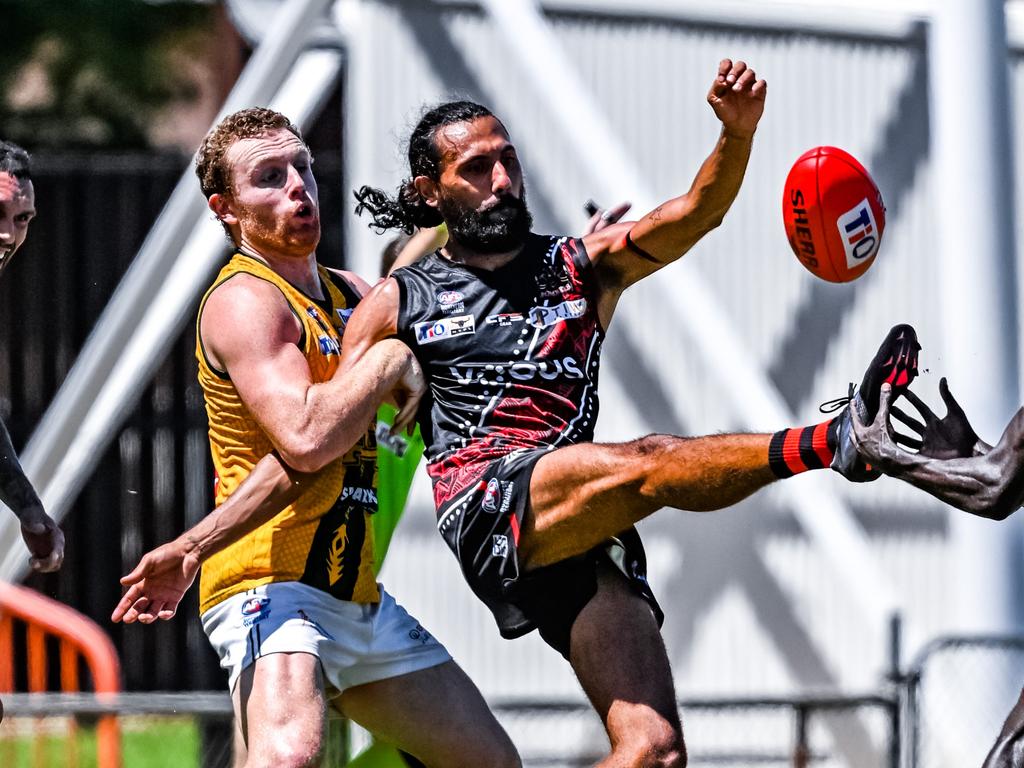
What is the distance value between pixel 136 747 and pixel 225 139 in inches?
243

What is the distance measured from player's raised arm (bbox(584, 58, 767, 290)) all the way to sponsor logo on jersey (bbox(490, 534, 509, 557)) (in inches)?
34.8

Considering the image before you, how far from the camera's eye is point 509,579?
5207 millimetres

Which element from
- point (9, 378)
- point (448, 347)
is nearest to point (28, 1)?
point (9, 378)

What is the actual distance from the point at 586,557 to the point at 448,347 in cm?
73

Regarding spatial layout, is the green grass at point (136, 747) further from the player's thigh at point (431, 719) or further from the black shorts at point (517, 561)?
the black shorts at point (517, 561)

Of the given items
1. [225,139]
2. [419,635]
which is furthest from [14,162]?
[419,635]

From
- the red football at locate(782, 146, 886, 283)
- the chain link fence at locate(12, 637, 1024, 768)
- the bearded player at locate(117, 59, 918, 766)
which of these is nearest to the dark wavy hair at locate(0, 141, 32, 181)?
the bearded player at locate(117, 59, 918, 766)

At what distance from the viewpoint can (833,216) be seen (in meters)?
5.65

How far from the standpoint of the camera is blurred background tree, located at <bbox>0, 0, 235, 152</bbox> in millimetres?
16375

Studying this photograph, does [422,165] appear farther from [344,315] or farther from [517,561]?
[517,561]

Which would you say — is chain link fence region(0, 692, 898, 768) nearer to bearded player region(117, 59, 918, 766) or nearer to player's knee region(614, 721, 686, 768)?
bearded player region(117, 59, 918, 766)

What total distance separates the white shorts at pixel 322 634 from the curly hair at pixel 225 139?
121cm

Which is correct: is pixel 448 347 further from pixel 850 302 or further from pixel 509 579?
pixel 850 302

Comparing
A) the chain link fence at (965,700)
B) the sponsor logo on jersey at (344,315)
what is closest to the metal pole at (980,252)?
the chain link fence at (965,700)
